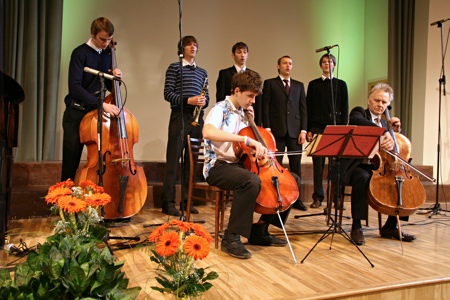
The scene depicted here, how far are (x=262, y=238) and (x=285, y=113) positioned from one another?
5.82ft

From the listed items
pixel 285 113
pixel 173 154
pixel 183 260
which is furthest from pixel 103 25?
pixel 183 260

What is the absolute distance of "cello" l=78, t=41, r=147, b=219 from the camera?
2.84 m

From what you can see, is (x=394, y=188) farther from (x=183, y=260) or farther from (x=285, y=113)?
(x=183, y=260)

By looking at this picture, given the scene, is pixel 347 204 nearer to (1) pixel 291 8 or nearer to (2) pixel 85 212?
(1) pixel 291 8

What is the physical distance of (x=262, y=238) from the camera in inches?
111

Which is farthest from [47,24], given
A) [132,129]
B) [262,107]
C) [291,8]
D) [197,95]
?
[291,8]

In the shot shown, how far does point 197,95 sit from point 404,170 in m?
1.93

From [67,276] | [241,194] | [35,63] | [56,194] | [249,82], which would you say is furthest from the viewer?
[35,63]

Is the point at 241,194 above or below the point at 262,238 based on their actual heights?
above

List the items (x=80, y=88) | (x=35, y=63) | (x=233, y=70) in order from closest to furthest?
1. (x=80, y=88)
2. (x=233, y=70)
3. (x=35, y=63)

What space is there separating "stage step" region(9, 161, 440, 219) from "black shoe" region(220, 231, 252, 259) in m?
1.35

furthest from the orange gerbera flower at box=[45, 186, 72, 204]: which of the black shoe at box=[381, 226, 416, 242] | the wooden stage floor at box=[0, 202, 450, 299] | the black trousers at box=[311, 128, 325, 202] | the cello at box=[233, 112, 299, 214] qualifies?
the black trousers at box=[311, 128, 325, 202]

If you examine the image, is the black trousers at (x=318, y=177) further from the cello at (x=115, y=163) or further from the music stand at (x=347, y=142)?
the cello at (x=115, y=163)

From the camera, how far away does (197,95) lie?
3.89m
